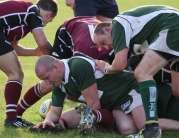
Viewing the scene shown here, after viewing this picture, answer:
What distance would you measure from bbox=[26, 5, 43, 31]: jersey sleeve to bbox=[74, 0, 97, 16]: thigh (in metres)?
1.94

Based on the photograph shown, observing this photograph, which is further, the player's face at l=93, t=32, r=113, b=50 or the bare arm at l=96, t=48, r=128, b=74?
the player's face at l=93, t=32, r=113, b=50

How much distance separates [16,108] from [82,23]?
138 centimetres

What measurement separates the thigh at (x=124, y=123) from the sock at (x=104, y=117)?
80 mm

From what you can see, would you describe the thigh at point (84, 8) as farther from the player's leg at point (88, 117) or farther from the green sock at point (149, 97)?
the green sock at point (149, 97)

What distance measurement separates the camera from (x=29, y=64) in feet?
42.2

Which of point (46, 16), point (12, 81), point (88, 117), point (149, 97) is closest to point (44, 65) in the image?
point (88, 117)

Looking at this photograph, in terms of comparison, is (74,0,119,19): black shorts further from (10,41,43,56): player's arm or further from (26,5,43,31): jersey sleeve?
(26,5,43,31): jersey sleeve

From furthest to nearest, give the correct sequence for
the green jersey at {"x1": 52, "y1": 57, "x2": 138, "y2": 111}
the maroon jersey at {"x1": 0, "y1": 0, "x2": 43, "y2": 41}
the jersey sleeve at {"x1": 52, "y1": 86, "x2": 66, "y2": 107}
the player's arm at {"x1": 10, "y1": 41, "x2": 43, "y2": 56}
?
the player's arm at {"x1": 10, "y1": 41, "x2": 43, "y2": 56} → the maroon jersey at {"x1": 0, "y1": 0, "x2": 43, "y2": 41} → the jersey sleeve at {"x1": 52, "y1": 86, "x2": 66, "y2": 107} → the green jersey at {"x1": 52, "y1": 57, "x2": 138, "y2": 111}

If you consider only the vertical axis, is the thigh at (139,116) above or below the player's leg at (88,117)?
below

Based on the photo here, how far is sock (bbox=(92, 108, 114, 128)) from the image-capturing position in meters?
5.85

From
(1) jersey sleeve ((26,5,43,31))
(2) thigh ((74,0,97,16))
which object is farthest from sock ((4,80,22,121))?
(2) thigh ((74,0,97,16))

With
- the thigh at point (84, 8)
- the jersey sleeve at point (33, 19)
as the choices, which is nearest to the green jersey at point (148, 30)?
the jersey sleeve at point (33, 19)

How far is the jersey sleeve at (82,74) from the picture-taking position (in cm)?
582

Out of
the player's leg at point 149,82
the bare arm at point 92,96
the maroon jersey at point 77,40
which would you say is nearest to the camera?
the player's leg at point 149,82
